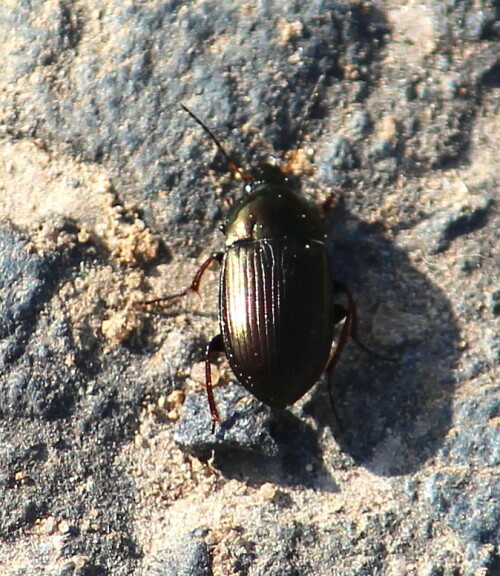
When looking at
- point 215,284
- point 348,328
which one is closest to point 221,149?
point 215,284

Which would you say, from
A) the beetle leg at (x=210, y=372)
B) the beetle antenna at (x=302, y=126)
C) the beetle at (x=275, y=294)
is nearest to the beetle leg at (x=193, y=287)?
the beetle at (x=275, y=294)

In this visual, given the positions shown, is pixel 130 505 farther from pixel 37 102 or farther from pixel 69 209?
pixel 37 102

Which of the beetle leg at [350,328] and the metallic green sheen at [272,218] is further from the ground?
the metallic green sheen at [272,218]

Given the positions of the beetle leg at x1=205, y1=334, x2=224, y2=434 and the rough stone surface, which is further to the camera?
the beetle leg at x1=205, y1=334, x2=224, y2=434

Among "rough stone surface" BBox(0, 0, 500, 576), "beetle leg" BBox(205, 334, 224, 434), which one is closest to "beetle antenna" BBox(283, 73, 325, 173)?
"rough stone surface" BBox(0, 0, 500, 576)

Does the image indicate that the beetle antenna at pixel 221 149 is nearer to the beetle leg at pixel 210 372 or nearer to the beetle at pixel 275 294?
the beetle at pixel 275 294

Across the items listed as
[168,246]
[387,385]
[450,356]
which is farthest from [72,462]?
[450,356]

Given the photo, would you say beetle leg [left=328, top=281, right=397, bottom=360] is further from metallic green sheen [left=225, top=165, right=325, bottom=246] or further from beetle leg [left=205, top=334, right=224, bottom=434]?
beetle leg [left=205, top=334, right=224, bottom=434]

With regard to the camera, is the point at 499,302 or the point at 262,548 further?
the point at 499,302
